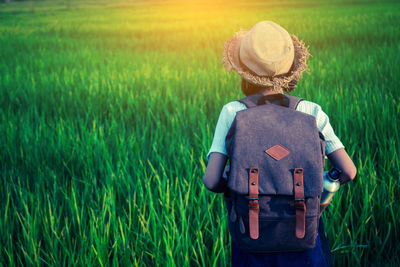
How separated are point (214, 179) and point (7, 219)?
3.85 feet

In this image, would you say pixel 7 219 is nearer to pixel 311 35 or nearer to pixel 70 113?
pixel 70 113

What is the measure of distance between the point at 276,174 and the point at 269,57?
0.98ft

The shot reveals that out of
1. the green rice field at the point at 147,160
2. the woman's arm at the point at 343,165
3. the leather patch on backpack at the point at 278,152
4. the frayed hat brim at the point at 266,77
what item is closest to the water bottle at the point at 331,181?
the woman's arm at the point at 343,165

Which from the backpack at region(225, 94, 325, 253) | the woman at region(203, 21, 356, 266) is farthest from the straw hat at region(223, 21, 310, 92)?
the backpack at region(225, 94, 325, 253)

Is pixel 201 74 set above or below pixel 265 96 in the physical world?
below

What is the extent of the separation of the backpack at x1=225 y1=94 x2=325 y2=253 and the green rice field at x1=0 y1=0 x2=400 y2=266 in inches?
17.8

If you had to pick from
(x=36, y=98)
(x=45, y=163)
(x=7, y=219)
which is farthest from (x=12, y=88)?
(x=7, y=219)

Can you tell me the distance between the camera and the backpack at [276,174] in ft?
2.63

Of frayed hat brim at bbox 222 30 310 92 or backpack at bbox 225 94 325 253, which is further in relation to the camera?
frayed hat brim at bbox 222 30 310 92

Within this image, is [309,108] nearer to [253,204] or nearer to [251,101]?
[251,101]

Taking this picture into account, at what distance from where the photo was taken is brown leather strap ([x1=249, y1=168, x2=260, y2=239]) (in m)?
0.80

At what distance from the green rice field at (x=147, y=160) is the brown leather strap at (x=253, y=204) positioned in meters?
0.46

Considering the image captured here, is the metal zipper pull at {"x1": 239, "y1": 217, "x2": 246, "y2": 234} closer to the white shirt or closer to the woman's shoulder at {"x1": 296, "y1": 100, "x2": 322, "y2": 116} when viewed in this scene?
the white shirt

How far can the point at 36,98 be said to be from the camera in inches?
129
